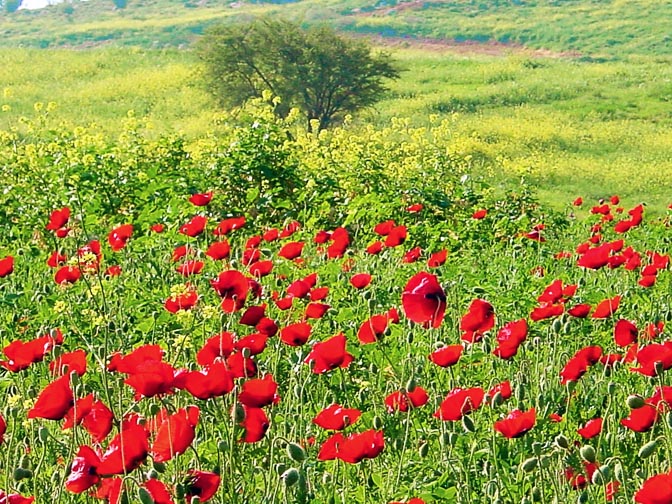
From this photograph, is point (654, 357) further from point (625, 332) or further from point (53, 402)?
point (53, 402)

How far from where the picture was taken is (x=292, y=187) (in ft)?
29.3

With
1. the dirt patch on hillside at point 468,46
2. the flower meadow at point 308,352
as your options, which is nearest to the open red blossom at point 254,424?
the flower meadow at point 308,352

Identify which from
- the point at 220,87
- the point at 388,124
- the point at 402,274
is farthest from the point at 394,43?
the point at 402,274

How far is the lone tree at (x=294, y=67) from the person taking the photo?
21.2 metres

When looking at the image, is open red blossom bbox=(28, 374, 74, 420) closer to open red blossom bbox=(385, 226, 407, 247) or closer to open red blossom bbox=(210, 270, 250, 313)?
open red blossom bbox=(210, 270, 250, 313)

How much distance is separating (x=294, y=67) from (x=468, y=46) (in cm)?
3085

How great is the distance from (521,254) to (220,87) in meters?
16.2

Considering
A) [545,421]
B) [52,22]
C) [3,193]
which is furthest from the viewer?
[52,22]

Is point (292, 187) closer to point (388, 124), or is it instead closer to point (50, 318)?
point (50, 318)

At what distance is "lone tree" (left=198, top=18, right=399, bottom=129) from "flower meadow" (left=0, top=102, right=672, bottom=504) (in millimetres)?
12800

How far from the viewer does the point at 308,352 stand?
353cm

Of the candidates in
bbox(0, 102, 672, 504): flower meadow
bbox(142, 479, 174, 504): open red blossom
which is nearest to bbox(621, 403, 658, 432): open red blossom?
bbox(0, 102, 672, 504): flower meadow

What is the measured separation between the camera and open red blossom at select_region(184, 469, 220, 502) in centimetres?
187

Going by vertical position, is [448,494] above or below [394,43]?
above
